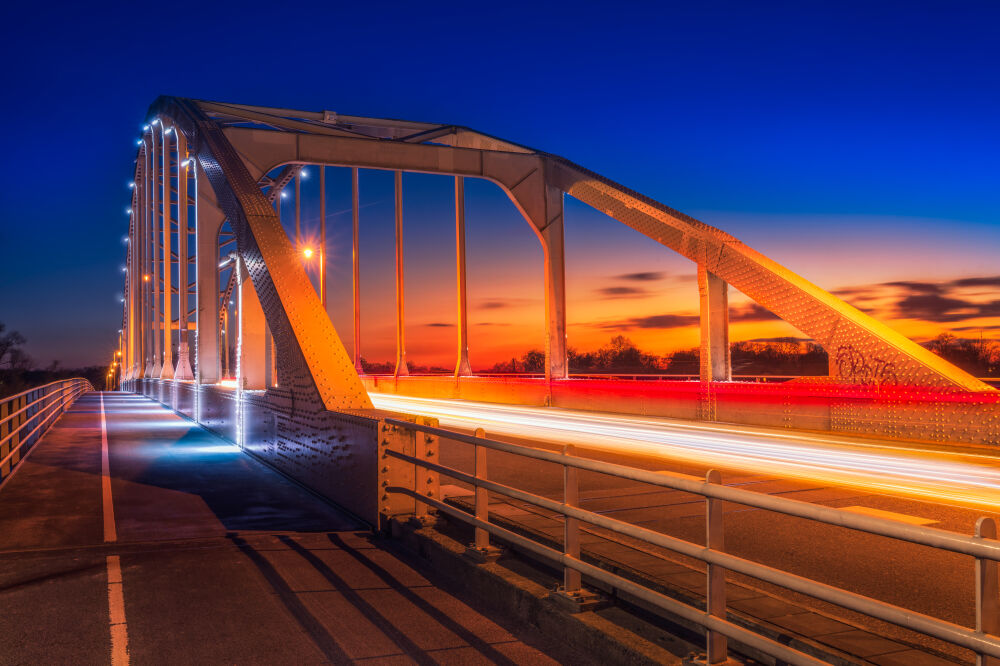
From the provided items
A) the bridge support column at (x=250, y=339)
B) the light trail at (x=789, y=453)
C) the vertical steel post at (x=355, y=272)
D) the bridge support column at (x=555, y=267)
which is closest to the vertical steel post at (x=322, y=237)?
the vertical steel post at (x=355, y=272)

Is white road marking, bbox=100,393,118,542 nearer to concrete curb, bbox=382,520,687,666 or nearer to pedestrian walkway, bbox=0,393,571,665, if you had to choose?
pedestrian walkway, bbox=0,393,571,665

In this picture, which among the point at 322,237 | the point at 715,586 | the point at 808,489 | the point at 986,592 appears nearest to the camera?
the point at 986,592

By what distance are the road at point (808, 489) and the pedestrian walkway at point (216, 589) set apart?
2.13 m

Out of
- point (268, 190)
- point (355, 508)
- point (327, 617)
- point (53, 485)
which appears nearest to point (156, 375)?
point (268, 190)

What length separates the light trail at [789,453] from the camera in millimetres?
9789

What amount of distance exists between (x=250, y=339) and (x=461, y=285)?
17431 millimetres

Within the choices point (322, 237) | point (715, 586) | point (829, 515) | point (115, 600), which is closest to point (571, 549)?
point (715, 586)

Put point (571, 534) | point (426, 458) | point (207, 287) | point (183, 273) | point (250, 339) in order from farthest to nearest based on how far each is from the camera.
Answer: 1. point (183, 273)
2. point (207, 287)
3. point (250, 339)
4. point (426, 458)
5. point (571, 534)

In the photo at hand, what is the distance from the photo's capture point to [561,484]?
1032 centimetres

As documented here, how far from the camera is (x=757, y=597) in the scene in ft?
15.2

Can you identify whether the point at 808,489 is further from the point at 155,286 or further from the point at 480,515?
the point at 155,286

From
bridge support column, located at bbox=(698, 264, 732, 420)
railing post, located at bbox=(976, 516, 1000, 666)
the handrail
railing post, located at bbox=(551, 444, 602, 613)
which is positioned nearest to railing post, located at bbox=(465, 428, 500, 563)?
railing post, located at bbox=(551, 444, 602, 613)

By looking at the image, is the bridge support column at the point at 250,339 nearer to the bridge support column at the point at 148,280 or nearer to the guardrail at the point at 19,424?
the guardrail at the point at 19,424

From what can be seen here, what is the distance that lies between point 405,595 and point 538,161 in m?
22.2
